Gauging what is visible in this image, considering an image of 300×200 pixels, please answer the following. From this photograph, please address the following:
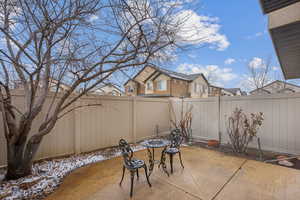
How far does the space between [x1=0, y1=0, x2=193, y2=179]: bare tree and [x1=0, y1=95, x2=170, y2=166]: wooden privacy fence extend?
2.30 feet

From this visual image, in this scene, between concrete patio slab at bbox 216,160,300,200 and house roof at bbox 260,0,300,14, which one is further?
house roof at bbox 260,0,300,14

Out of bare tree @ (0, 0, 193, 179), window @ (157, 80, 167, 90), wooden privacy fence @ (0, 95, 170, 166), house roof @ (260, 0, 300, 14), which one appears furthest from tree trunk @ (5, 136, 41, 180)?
window @ (157, 80, 167, 90)

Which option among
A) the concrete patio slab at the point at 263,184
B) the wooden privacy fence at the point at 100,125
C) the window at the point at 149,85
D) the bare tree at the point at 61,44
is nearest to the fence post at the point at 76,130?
the wooden privacy fence at the point at 100,125

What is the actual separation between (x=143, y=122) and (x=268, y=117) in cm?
411

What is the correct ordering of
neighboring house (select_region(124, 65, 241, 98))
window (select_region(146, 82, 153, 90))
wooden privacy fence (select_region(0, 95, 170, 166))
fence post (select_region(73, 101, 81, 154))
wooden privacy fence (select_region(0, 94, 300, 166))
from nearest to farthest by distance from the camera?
wooden privacy fence (select_region(0, 95, 170, 166))
wooden privacy fence (select_region(0, 94, 300, 166))
fence post (select_region(73, 101, 81, 154))
neighboring house (select_region(124, 65, 241, 98))
window (select_region(146, 82, 153, 90))

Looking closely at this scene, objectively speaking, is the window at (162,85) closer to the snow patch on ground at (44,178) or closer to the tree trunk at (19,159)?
the snow patch on ground at (44,178)

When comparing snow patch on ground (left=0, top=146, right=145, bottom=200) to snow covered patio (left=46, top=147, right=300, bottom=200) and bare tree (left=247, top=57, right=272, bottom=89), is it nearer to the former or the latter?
snow covered patio (left=46, top=147, right=300, bottom=200)

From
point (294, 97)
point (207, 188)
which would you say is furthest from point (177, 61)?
point (294, 97)

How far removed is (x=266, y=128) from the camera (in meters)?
4.12

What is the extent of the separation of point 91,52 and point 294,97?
5355 mm

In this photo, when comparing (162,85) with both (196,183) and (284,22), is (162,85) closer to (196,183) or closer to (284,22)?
(284,22)

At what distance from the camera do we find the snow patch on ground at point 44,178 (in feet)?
7.26

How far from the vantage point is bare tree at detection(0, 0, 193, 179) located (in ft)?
8.00

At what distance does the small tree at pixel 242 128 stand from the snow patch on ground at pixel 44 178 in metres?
3.79
